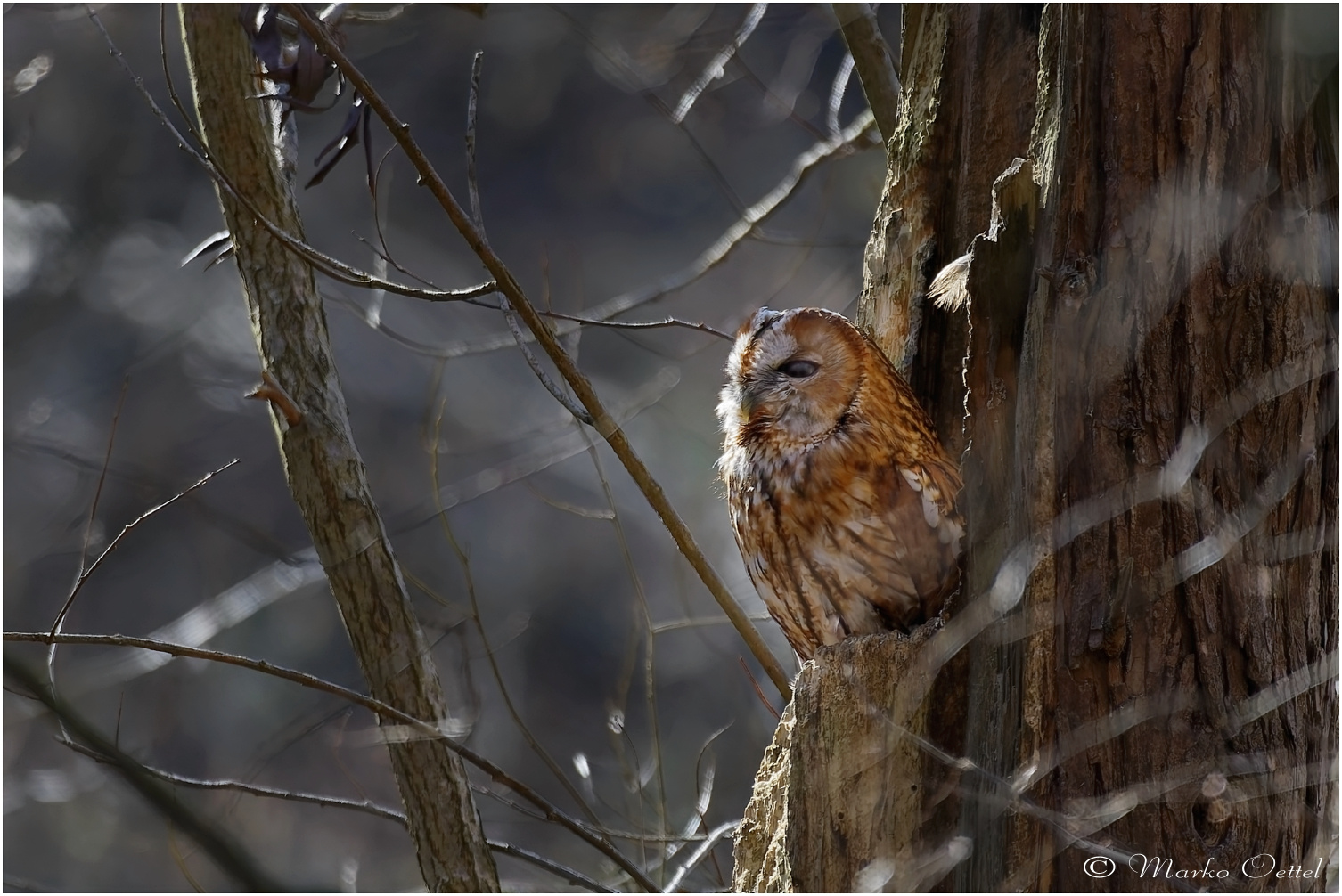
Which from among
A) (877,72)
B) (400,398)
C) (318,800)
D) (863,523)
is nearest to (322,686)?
(318,800)

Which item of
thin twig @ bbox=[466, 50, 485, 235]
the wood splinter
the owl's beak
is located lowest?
the owl's beak

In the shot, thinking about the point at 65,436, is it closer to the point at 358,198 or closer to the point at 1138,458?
the point at 358,198

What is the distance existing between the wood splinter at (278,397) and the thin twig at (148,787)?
62cm

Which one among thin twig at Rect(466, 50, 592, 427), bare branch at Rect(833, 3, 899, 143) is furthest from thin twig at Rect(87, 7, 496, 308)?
bare branch at Rect(833, 3, 899, 143)

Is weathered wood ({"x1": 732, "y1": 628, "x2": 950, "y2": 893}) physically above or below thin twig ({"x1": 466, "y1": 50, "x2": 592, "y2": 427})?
below

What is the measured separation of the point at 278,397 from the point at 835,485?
1.13m

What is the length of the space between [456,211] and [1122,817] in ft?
4.46

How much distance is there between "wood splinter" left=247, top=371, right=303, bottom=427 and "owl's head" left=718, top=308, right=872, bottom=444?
914mm

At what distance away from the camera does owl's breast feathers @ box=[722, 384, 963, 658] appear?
2.04 meters

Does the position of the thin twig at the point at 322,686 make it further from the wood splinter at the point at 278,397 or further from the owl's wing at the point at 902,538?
the owl's wing at the point at 902,538

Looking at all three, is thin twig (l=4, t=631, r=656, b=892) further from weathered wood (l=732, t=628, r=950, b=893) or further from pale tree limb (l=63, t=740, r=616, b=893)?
weathered wood (l=732, t=628, r=950, b=893)

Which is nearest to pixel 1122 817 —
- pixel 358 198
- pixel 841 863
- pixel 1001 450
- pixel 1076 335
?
pixel 841 863

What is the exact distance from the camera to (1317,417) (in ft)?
5.63

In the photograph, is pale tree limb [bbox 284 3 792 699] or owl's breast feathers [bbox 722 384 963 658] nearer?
pale tree limb [bbox 284 3 792 699]
